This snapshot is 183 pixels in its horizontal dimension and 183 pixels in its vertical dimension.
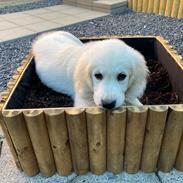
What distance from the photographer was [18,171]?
6.75 ft

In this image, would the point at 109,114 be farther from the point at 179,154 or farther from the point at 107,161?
the point at 179,154

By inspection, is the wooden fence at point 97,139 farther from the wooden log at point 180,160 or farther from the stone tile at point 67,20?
the stone tile at point 67,20

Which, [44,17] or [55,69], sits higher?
[55,69]

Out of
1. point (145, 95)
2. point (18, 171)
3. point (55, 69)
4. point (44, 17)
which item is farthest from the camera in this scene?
point (44, 17)

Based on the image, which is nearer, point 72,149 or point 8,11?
point 72,149

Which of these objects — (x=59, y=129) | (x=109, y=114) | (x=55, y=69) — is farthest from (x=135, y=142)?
(x=55, y=69)

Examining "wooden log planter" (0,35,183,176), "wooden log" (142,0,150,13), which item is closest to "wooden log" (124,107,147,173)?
"wooden log planter" (0,35,183,176)

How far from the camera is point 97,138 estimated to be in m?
1.75

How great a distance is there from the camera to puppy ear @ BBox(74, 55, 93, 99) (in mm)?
1734

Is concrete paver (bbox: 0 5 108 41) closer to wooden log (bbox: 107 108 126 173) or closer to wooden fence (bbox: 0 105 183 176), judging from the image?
wooden fence (bbox: 0 105 183 176)

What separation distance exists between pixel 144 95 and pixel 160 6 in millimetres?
3808

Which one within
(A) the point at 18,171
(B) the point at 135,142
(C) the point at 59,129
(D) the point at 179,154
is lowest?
(A) the point at 18,171

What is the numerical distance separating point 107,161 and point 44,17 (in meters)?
4.34

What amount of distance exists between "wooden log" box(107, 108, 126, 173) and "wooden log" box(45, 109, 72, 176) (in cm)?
29
